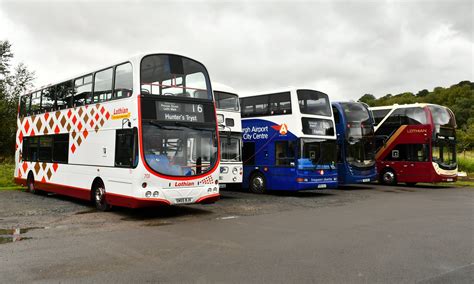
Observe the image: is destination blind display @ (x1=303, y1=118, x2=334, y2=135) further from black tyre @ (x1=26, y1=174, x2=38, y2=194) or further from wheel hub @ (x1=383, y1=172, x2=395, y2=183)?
black tyre @ (x1=26, y1=174, x2=38, y2=194)

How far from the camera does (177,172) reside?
10.8 meters

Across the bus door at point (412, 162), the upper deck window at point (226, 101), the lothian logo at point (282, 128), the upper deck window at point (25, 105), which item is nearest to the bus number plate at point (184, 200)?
the upper deck window at point (226, 101)

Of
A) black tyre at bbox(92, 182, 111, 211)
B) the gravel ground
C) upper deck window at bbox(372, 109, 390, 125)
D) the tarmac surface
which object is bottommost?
the tarmac surface

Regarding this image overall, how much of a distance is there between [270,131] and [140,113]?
813 cm

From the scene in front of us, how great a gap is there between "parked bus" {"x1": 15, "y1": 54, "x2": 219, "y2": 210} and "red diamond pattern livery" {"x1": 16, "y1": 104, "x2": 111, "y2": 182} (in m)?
0.03

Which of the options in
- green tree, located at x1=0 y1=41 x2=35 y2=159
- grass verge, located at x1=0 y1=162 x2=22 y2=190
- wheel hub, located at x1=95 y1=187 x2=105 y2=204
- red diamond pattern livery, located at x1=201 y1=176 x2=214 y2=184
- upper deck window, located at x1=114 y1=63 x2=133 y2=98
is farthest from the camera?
green tree, located at x1=0 y1=41 x2=35 y2=159

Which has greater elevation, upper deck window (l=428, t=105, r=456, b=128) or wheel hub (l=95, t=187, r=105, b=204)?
upper deck window (l=428, t=105, r=456, b=128)

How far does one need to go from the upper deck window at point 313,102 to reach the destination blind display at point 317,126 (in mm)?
322

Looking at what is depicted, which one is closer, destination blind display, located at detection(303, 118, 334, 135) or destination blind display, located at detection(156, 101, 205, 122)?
destination blind display, located at detection(156, 101, 205, 122)

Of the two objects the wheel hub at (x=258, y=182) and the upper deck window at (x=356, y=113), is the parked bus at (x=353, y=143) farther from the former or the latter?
the wheel hub at (x=258, y=182)

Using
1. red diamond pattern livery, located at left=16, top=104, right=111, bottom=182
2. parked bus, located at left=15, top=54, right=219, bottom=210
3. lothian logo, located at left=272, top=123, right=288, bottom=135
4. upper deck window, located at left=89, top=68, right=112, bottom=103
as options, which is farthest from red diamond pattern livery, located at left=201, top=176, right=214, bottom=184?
lothian logo, located at left=272, top=123, right=288, bottom=135

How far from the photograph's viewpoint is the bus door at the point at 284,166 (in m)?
16.8

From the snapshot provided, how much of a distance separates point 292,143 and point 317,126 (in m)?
1.28

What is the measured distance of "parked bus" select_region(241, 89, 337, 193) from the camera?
1673 centimetres
